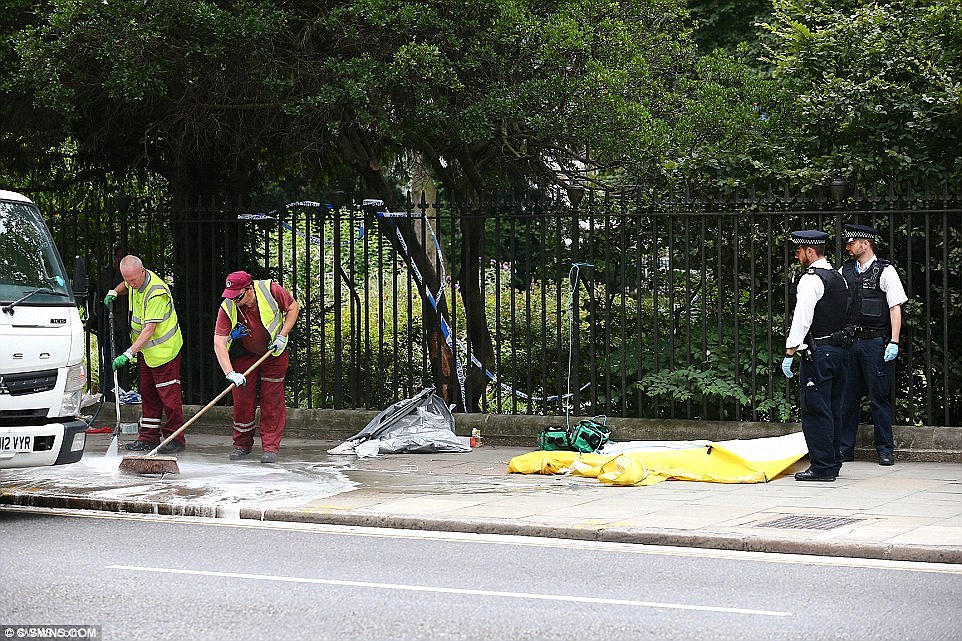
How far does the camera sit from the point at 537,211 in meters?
13.2

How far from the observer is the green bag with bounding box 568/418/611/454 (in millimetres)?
11844

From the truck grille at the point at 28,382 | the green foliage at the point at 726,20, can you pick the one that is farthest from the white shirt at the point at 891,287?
the green foliage at the point at 726,20

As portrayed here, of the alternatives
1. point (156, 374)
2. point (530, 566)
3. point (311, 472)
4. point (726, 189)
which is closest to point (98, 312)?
point (156, 374)

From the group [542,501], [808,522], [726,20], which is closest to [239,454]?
[542,501]

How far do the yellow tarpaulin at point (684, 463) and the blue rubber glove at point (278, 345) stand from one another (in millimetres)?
2298

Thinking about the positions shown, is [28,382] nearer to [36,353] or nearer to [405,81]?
[36,353]

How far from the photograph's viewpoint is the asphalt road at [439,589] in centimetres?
591

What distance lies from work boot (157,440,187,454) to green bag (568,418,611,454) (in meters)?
3.78

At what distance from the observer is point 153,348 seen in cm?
1224

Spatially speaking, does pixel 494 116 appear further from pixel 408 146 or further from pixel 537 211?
pixel 408 146

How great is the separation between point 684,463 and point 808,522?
7.33ft

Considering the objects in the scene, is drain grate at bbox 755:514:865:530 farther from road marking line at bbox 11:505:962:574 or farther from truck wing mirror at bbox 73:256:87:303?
truck wing mirror at bbox 73:256:87:303

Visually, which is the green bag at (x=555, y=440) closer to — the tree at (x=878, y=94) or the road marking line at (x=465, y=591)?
the tree at (x=878, y=94)

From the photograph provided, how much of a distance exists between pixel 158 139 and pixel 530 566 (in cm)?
1039
